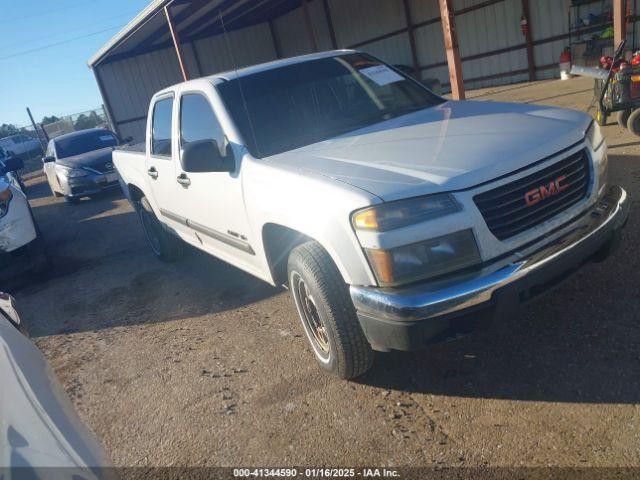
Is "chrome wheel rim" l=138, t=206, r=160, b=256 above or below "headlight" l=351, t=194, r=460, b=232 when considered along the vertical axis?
below

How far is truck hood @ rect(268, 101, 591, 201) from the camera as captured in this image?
254cm

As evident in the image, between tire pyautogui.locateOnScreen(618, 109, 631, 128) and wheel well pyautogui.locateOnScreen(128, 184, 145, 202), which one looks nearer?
wheel well pyautogui.locateOnScreen(128, 184, 145, 202)

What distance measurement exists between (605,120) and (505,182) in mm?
5898

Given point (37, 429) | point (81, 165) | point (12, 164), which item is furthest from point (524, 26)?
point (37, 429)

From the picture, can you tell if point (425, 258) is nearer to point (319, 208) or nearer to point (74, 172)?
point (319, 208)

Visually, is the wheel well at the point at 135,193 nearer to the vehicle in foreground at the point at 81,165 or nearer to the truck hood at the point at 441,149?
the truck hood at the point at 441,149

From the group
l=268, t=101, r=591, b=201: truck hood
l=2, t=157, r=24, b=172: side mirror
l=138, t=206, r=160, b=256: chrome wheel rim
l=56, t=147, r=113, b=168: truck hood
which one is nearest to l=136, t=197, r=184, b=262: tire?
l=138, t=206, r=160, b=256: chrome wheel rim

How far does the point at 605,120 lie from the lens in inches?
292

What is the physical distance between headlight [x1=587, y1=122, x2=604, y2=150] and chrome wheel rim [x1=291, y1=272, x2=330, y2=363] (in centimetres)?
181

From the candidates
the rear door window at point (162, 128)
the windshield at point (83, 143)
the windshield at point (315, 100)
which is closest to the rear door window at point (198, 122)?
the windshield at point (315, 100)

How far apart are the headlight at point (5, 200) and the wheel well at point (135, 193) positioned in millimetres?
Result: 1317

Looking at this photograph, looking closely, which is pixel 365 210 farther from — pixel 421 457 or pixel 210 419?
pixel 210 419

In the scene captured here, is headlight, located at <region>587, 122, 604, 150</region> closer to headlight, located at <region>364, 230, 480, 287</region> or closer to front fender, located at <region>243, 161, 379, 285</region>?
headlight, located at <region>364, 230, 480, 287</region>

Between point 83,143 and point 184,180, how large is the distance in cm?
939
